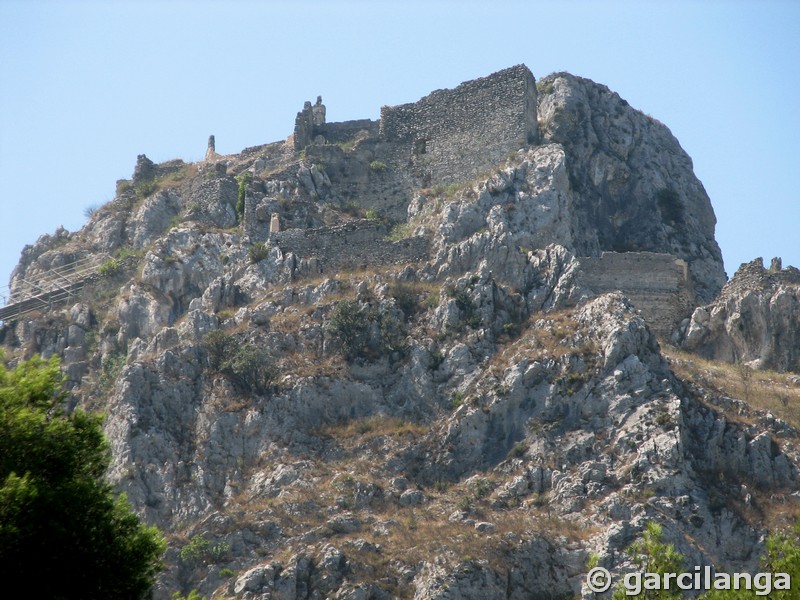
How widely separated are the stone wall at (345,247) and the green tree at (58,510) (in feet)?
87.1

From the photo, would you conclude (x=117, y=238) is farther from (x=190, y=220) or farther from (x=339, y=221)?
(x=339, y=221)

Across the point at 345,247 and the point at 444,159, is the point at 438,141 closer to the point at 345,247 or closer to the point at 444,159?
the point at 444,159

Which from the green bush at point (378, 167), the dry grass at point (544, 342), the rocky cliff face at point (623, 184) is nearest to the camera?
the dry grass at point (544, 342)

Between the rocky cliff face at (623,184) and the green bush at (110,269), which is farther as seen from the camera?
the rocky cliff face at (623,184)

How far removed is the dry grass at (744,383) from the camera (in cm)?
5122

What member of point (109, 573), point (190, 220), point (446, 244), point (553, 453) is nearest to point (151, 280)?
point (190, 220)

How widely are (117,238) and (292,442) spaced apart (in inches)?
836

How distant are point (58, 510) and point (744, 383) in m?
31.0

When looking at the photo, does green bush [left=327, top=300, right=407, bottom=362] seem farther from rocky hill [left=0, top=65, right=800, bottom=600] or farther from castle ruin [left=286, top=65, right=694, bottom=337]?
castle ruin [left=286, top=65, right=694, bottom=337]

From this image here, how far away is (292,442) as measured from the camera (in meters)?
50.0

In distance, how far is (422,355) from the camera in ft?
172

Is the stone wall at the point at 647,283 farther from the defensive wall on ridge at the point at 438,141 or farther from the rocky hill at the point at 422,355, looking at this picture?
the defensive wall on ridge at the point at 438,141

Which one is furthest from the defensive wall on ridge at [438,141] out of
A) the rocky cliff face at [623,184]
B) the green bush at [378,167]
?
the rocky cliff face at [623,184]

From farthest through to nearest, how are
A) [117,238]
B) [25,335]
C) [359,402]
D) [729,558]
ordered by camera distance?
[117,238], [25,335], [359,402], [729,558]
